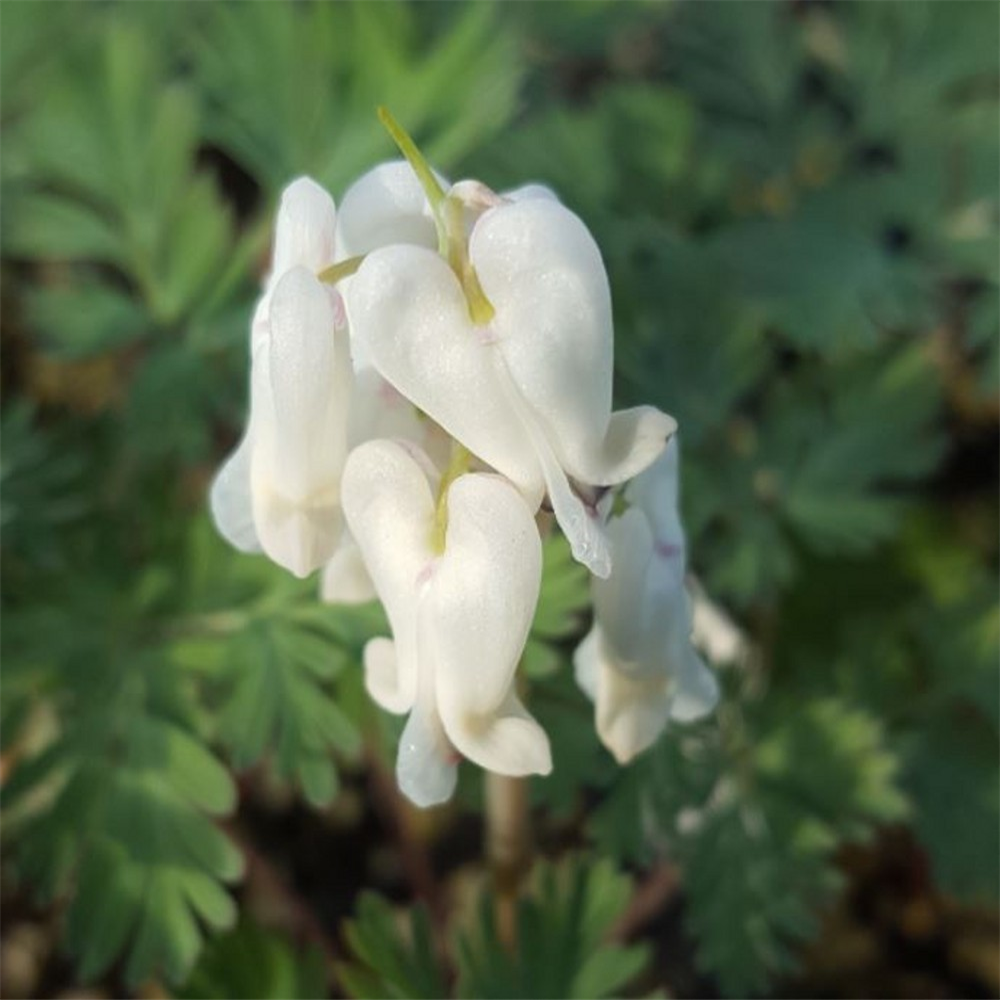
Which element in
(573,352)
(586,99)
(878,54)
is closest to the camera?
(573,352)

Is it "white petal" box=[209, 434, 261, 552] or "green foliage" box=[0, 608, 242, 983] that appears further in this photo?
"green foliage" box=[0, 608, 242, 983]

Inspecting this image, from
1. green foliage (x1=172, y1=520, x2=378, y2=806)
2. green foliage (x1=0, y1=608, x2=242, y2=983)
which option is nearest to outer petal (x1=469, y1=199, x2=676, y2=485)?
green foliage (x1=172, y1=520, x2=378, y2=806)

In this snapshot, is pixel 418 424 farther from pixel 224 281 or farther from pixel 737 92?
pixel 737 92

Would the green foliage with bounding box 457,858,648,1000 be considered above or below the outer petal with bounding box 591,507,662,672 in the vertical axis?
below

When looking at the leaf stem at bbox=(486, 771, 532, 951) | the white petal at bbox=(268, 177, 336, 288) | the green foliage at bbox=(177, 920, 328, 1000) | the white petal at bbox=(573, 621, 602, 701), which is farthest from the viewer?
the leaf stem at bbox=(486, 771, 532, 951)

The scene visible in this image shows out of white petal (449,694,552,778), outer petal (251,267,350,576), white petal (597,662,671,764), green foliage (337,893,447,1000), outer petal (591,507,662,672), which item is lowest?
green foliage (337,893,447,1000)

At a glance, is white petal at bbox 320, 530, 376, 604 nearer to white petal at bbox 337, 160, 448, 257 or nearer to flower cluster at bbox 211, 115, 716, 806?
flower cluster at bbox 211, 115, 716, 806

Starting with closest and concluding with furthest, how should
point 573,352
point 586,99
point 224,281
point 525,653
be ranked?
1. point 573,352
2. point 525,653
3. point 224,281
4. point 586,99

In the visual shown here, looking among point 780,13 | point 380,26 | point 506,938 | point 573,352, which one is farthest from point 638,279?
point 573,352
